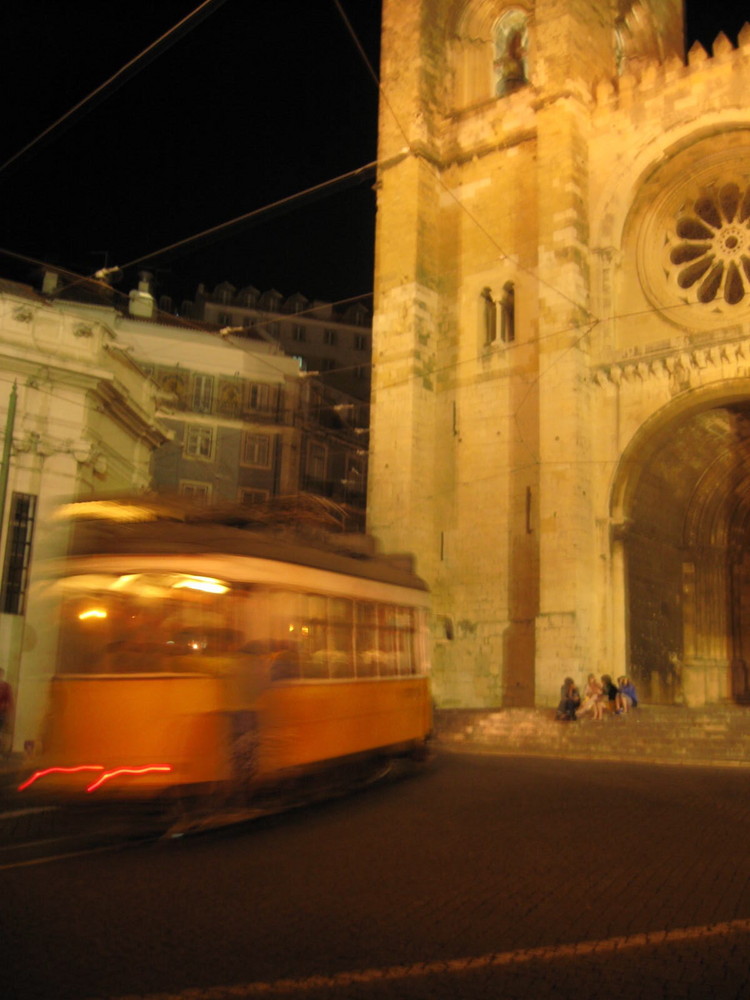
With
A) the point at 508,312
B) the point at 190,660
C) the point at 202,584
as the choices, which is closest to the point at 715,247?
the point at 508,312

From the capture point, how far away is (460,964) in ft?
14.7

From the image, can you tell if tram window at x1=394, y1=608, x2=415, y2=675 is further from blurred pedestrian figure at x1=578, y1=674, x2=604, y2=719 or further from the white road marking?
the white road marking

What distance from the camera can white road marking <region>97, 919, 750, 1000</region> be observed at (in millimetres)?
4113

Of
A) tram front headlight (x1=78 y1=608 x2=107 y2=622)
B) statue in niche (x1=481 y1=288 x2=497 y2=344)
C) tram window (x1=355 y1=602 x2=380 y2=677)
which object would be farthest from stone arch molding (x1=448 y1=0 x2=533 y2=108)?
tram front headlight (x1=78 y1=608 x2=107 y2=622)

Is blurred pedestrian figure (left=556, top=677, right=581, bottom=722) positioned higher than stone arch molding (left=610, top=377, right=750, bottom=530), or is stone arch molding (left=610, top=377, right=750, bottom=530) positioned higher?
stone arch molding (left=610, top=377, right=750, bottom=530)

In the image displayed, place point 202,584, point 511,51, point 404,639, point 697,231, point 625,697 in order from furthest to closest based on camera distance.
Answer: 1. point 511,51
2. point 697,231
3. point 625,697
4. point 404,639
5. point 202,584

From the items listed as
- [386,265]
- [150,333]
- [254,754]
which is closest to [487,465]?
[386,265]

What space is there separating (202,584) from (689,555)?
649 inches

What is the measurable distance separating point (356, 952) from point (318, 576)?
5.32m

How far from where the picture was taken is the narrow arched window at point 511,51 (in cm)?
2492

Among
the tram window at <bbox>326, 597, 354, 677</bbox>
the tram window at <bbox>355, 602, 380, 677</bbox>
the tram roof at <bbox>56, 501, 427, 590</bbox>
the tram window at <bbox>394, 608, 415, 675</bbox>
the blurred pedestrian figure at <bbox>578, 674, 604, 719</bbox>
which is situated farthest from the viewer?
the blurred pedestrian figure at <bbox>578, 674, 604, 719</bbox>

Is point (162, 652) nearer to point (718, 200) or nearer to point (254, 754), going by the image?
point (254, 754)

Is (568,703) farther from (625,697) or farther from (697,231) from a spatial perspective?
(697,231)

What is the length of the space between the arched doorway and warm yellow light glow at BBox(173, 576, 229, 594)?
13.8 metres
